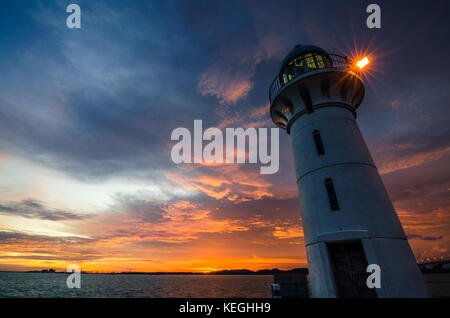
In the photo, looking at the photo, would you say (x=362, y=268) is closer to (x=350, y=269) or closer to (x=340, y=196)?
(x=350, y=269)

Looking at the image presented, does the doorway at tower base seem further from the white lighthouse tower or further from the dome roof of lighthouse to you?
the dome roof of lighthouse

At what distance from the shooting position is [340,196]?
1149 cm

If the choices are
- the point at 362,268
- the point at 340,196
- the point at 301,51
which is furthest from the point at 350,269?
the point at 301,51

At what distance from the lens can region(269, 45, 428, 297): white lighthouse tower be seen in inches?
406

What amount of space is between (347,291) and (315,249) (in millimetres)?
2292

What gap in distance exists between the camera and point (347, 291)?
10.6 metres

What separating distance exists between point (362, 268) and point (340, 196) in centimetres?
358

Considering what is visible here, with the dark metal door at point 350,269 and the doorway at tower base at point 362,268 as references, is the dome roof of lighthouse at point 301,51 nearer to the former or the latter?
the doorway at tower base at point 362,268

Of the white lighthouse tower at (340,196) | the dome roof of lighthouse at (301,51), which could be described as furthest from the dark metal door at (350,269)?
the dome roof of lighthouse at (301,51)

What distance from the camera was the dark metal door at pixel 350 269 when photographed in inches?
411

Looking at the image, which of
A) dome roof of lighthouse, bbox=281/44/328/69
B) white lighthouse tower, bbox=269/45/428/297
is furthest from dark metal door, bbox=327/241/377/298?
dome roof of lighthouse, bbox=281/44/328/69
